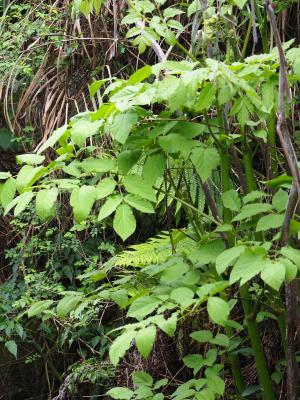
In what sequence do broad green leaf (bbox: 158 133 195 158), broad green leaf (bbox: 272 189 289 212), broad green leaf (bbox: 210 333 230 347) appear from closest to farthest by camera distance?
broad green leaf (bbox: 158 133 195 158)
broad green leaf (bbox: 272 189 289 212)
broad green leaf (bbox: 210 333 230 347)

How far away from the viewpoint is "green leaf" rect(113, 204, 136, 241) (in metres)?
1.59

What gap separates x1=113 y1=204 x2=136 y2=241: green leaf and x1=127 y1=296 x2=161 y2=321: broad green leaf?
17 centimetres

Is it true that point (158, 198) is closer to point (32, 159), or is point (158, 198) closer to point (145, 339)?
point (32, 159)

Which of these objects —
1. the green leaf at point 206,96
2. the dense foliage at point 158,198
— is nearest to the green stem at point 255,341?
the dense foliage at point 158,198

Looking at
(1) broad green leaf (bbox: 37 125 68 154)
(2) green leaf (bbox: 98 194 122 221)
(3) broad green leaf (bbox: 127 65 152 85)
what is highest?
(3) broad green leaf (bbox: 127 65 152 85)

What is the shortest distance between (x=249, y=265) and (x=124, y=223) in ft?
0.98

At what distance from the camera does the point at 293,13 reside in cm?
308

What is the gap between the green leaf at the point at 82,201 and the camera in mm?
1594

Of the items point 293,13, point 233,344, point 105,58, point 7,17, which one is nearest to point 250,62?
point 233,344

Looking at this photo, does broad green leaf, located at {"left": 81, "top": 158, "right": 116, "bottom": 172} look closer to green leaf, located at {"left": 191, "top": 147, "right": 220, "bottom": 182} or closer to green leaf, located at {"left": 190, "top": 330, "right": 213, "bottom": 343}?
green leaf, located at {"left": 191, "top": 147, "right": 220, "bottom": 182}

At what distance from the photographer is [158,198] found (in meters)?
2.33

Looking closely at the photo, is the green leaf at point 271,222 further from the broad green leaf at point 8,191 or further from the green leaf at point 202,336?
the broad green leaf at point 8,191

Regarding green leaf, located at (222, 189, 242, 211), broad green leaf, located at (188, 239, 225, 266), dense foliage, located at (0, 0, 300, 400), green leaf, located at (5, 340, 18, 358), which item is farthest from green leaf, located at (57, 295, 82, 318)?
green leaf, located at (5, 340, 18, 358)

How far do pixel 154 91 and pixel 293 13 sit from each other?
1743 millimetres
